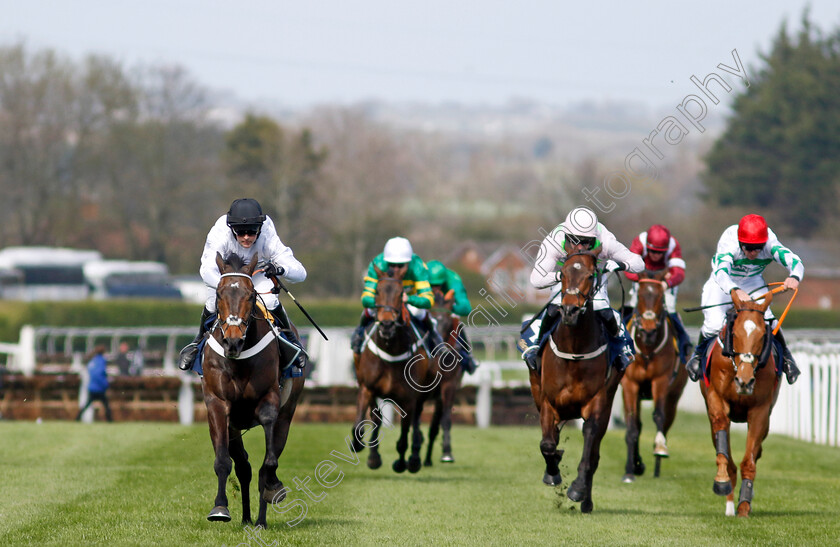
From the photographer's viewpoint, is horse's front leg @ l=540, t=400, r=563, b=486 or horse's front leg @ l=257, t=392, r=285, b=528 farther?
horse's front leg @ l=540, t=400, r=563, b=486

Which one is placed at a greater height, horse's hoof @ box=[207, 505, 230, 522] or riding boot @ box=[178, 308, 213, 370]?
riding boot @ box=[178, 308, 213, 370]

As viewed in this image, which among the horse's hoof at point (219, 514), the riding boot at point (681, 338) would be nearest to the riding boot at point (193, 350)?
the horse's hoof at point (219, 514)

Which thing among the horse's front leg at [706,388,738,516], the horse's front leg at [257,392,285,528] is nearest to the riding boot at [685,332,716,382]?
the horse's front leg at [706,388,738,516]

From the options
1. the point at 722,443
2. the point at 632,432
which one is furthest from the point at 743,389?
the point at 632,432

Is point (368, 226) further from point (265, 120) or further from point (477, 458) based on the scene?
point (477, 458)

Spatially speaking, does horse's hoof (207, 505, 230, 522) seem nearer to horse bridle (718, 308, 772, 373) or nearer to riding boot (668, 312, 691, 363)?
horse bridle (718, 308, 772, 373)

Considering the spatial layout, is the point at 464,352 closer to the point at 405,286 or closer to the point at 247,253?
the point at 405,286

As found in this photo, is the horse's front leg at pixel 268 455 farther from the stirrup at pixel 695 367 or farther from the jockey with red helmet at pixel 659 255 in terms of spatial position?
the jockey with red helmet at pixel 659 255

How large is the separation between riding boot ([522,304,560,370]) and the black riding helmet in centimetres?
227

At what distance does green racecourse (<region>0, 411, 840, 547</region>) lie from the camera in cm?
780

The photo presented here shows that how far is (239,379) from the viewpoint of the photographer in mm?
7891

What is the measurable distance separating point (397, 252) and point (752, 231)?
12.1 feet

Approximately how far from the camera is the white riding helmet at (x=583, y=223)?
8.91 metres

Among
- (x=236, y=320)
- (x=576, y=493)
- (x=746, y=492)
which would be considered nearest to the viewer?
(x=236, y=320)
